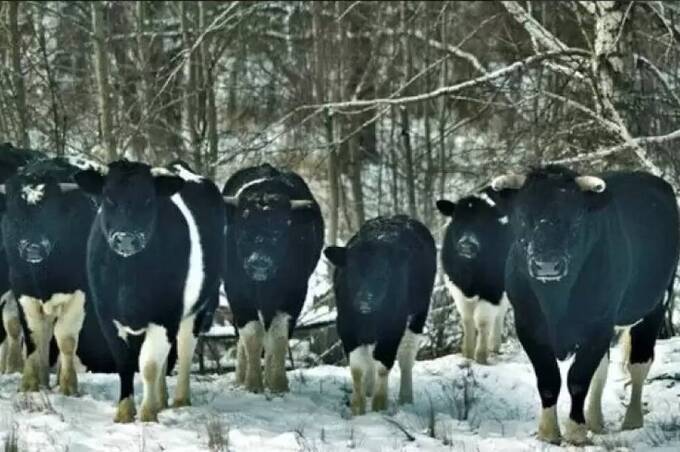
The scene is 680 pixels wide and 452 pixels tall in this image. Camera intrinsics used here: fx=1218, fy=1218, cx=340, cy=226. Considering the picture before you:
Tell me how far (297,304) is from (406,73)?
582 inches

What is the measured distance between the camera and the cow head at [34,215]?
9.84 meters

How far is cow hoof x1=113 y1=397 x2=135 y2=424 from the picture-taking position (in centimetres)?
899

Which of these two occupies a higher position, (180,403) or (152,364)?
(152,364)

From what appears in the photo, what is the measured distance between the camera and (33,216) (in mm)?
9977

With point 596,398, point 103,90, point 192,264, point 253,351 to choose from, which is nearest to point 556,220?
point 596,398

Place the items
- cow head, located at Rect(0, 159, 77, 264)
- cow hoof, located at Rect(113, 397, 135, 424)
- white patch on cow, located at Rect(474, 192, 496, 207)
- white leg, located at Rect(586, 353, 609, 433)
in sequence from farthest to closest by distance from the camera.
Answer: white patch on cow, located at Rect(474, 192, 496, 207) → cow head, located at Rect(0, 159, 77, 264) → white leg, located at Rect(586, 353, 609, 433) → cow hoof, located at Rect(113, 397, 135, 424)

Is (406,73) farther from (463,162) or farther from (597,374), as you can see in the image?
(597,374)

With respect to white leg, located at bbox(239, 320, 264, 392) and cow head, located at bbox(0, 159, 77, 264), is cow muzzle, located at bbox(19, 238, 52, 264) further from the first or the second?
white leg, located at bbox(239, 320, 264, 392)

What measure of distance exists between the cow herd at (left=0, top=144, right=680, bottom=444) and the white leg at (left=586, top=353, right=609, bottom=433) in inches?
0.5

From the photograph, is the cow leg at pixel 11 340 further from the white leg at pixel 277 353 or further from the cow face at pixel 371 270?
the cow face at pixel 371 270

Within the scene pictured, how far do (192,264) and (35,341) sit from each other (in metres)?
1.62

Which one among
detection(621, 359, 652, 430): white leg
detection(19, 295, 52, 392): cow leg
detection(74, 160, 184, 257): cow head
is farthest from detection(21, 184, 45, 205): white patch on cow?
detection(621, 359, 652, 430): white leg

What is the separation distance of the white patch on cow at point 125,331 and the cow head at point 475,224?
4.36 m

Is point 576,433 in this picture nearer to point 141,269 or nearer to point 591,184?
point 591,184
